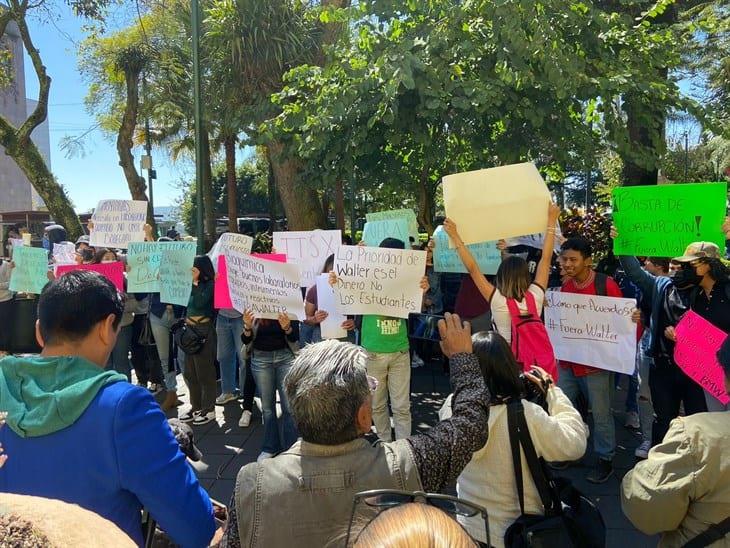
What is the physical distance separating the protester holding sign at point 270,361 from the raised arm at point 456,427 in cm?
279

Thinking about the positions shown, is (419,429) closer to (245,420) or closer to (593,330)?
(245,420)

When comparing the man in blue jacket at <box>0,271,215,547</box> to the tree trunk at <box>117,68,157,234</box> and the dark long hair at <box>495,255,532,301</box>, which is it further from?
the tree trunk at <box>117,68,157,234</box>

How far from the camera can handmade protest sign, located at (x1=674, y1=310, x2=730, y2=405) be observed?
115 inches

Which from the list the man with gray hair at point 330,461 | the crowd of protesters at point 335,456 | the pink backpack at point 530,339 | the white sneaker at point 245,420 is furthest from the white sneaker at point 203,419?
the man with gray hair at point 330,461

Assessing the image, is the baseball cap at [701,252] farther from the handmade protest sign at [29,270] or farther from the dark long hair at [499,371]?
the handmade protest sign at [29,270]

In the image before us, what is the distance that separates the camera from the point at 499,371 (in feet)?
7.03

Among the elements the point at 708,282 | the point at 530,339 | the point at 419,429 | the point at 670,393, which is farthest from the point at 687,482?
the point at 419,429

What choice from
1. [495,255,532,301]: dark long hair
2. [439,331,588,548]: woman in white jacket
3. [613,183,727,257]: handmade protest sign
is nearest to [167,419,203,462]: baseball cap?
[439,331,588,548]: woman in white jacket

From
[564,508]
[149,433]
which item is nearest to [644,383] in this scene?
[564,508]

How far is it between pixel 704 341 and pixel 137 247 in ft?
16.2

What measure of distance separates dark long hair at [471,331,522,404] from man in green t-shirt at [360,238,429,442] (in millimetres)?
2097

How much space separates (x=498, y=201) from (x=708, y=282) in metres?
1.44

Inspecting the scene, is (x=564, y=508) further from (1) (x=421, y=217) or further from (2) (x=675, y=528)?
(1) (x=421, y=217)

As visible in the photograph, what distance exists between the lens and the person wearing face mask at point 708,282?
3457 mm
